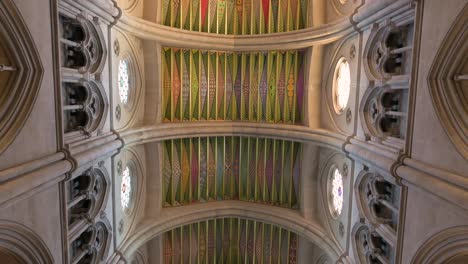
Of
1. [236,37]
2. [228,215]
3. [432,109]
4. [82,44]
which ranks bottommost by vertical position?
[228,215]

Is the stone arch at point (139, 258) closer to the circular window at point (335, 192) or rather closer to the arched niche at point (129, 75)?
the arched niche at point (129, 75)

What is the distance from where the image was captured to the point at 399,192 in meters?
8.34

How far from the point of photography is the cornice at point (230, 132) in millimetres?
11937

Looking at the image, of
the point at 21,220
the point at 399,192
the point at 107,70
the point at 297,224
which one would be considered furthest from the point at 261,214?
the point at 21,220

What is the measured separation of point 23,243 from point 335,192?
9.61 meters

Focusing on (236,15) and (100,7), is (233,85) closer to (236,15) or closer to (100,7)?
(236,15)

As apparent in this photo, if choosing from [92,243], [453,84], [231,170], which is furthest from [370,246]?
[92,243]

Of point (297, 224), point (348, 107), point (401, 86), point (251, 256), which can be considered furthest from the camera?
point (251, 256)

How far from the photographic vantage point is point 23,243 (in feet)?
21.9

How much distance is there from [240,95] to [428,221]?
31.7ft

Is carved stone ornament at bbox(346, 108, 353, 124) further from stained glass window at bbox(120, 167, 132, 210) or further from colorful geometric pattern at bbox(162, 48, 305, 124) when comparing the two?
stained glass window at bbox(120, 167, 132, 210)

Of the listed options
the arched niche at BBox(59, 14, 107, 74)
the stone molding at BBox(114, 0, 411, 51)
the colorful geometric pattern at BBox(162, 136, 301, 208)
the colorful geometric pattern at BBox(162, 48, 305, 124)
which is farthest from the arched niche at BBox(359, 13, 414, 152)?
the arched niche at BBox(59, 14, 107, 74)

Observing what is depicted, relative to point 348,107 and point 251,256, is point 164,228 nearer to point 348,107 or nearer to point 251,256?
point 251,256

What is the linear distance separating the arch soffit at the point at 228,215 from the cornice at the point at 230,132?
Answer: 305 cm
